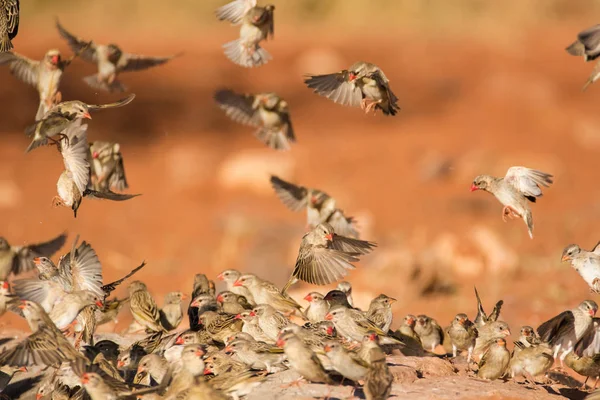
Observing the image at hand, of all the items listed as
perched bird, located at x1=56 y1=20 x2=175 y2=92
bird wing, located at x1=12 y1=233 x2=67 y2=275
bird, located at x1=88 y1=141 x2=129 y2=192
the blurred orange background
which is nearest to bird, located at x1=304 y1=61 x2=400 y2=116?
bird, located at x1=88 y1=141 x2=129 y2=192

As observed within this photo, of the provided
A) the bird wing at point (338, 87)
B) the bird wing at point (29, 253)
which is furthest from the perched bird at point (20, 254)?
the bird wing at point (338, 87)

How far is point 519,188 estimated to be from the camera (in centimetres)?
998

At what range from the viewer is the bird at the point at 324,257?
10055 mm

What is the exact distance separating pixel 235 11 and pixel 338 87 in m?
2.47

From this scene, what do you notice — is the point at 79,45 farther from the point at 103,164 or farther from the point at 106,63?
the point at 103,164

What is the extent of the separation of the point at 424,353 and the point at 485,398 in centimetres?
215

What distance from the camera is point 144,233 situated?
23312mm

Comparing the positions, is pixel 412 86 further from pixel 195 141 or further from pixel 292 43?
pixel 195 141

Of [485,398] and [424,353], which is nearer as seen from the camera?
[485,398]

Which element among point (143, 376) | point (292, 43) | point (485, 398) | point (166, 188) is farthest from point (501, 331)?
point (292, 43)

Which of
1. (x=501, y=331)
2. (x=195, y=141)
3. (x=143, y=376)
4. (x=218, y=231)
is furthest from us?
(x=195, y=141)

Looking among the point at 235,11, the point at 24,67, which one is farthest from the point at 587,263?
the point at 24,67

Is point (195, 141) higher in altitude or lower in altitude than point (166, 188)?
higher

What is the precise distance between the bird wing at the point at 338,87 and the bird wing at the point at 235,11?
217 centimetres
